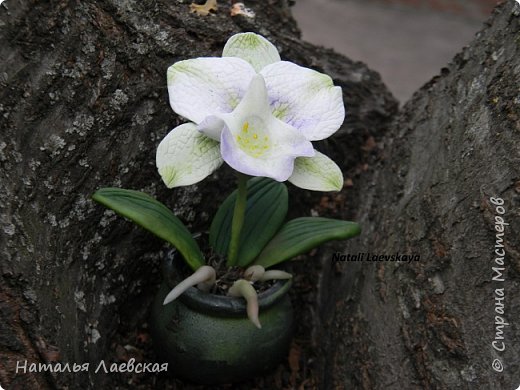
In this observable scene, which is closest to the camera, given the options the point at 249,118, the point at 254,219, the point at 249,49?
the point at 249,118

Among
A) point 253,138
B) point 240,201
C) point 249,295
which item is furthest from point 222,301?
point 253,138

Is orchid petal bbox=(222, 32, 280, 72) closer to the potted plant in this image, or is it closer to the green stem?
the potted plant

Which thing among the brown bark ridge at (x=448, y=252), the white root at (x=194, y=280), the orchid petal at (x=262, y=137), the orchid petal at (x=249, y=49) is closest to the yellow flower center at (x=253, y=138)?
the orchid petal at (x=262, y=137)

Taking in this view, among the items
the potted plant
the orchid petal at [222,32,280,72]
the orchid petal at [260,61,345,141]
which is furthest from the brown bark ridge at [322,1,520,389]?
the orchid petal at [222,32,280,72]

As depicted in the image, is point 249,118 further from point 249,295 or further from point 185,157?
point 249,295

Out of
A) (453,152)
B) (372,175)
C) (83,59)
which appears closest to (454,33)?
(372,175)

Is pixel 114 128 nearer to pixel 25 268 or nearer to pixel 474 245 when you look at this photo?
pixel 25 268

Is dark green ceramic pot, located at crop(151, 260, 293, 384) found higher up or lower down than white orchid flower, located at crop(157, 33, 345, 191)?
lower down
